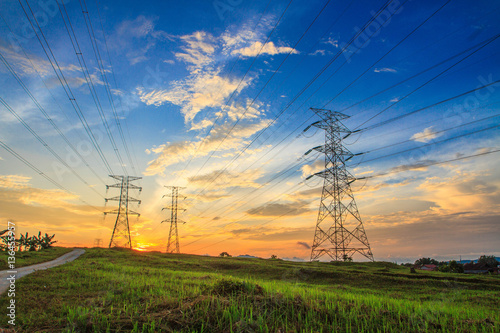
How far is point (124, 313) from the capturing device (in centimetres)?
698

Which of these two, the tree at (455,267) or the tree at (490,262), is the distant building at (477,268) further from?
the tree at (455,267)

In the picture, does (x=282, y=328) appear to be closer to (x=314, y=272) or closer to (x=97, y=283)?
(x=97, y=283)

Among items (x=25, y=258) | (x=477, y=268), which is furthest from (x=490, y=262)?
(x=25, y=258)

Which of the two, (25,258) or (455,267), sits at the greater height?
(25,258)

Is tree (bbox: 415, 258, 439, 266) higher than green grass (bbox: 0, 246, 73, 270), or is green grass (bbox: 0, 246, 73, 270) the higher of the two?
green grass (bbox: 0, 246, 73, 270)

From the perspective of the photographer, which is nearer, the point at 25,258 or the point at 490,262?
the point at 25,258

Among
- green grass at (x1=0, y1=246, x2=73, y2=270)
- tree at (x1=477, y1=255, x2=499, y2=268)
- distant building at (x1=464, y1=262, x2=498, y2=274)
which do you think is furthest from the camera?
tree at (x1=477, y1=255, x2=499, y2=268)

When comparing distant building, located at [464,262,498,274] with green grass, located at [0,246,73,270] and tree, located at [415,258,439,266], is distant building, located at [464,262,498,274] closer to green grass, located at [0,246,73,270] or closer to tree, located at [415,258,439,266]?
tree, located at [415,258,439,266]

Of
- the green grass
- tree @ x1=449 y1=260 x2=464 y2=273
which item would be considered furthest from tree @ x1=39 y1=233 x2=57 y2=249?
tree @ x1=449 y1=260 x2=464 y2=273

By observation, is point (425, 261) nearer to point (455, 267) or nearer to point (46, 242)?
point (455, 267)

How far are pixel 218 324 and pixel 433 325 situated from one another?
18.8ft

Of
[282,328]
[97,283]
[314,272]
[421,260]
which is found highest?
[282,328]

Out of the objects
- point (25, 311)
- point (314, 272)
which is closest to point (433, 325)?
point (25, 311)

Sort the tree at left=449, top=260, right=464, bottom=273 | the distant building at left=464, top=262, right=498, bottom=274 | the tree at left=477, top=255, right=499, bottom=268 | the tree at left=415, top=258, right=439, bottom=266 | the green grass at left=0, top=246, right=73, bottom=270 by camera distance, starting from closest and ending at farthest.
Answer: the green grass at left=0, top=246, right=73, bottom=270
the tree at left=449, top=260, right=464, bottom=273
the distant building at left=464, top=262, right=498, bottom=274
the tree at left=477, top=255, right=499, bottom=268
the tree at left=415, top=258, right=439, bottom=266
